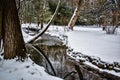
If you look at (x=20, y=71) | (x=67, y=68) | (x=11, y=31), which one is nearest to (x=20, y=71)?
(x=20, y=71)

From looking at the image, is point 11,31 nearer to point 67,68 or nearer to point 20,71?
point 20,71

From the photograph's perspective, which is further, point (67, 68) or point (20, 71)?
point (67, 68)

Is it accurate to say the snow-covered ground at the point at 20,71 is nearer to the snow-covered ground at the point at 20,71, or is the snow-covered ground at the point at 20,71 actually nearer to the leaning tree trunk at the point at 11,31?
the snow-covered ground at the point at 20,71

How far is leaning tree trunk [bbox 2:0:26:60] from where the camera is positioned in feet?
24.3

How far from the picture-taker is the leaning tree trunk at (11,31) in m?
7.41

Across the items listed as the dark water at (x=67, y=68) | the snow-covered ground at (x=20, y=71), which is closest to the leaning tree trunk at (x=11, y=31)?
the snow-covered ground at (x=20, y=71)

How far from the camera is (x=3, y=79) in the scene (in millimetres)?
6000

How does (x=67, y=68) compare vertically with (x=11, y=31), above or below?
below

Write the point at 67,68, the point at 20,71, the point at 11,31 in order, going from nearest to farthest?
1. the point at 20,71
2. the point at 11,31
3. the point at 67,68

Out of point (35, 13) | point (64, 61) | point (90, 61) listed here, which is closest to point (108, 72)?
point (90, 61)

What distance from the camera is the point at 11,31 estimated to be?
7.50 metres

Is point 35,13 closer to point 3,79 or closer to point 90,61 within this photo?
point 90,61

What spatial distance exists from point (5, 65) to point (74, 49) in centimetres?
700

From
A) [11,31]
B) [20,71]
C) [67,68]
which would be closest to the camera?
[20,71]
